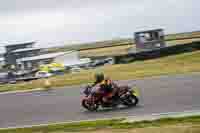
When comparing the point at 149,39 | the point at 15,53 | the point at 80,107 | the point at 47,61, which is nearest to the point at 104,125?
the point at 80,107

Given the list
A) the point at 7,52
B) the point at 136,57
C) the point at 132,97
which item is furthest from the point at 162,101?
the point at 7,52

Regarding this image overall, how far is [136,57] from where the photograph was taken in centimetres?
3269

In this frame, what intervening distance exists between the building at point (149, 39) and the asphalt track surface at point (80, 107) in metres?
20.5

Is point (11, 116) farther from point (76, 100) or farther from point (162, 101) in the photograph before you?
point (162, 101)

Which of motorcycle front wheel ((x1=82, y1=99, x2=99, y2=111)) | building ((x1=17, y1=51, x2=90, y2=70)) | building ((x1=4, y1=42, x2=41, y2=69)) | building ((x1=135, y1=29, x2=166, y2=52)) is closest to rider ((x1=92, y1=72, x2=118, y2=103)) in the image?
motorcycle front wheel ((x1=82, y1=99, x2=99, y2=111))

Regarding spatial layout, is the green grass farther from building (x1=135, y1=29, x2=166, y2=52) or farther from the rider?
building (x1=135, y1=29, x2=166, y2=52)

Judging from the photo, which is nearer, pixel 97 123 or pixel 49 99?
pixel 97 123

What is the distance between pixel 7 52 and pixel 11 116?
189 feet

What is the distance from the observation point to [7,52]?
7244 centimetres

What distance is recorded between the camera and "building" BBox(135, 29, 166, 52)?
135 ft

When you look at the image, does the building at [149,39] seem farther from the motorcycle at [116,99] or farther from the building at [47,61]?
the motorcycle at [116,99]

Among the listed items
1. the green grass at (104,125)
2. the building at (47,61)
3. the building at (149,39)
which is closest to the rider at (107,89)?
the green grass at (104,125)

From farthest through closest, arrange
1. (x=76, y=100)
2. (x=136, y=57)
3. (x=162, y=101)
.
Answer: (x=136, y=57)
(x=76, y=100)
(x=162, y=101)

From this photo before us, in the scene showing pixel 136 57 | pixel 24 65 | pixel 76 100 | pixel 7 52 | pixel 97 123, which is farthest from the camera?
pixel 7 52
